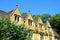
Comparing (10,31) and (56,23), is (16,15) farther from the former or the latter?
(56,23)

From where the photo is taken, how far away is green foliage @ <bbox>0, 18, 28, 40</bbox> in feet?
79.5

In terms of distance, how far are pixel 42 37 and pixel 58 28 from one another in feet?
62.3

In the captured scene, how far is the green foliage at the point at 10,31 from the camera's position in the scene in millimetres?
24234

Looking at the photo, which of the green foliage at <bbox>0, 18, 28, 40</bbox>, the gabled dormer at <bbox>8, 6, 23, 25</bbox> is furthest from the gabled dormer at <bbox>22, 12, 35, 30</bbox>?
the green foliage at <bbox>0, 18, 28, 40</bbox>

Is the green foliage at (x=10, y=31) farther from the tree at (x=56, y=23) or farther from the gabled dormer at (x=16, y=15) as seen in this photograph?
the tree at (x=56, y=23)

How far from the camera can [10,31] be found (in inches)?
1025

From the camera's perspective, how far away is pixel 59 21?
60531 millimetres

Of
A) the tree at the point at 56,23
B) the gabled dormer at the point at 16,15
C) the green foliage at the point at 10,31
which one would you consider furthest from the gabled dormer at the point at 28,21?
the tree at the point at 56,23

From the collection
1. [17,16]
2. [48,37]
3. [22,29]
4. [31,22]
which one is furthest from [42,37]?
[22,29]

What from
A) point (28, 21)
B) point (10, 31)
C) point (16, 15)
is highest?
point (16, 15)

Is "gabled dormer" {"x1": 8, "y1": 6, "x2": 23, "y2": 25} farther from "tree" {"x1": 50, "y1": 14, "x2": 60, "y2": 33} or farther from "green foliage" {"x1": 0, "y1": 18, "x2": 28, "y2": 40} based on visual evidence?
"tree" {"x1": 50, "y1": 14, "x2": 60, "y2": 33}

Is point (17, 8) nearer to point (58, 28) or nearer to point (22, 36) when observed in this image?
point (22, 36)

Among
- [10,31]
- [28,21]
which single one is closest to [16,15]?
[28,21]

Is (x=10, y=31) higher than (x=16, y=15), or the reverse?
(x=16, y=15)
